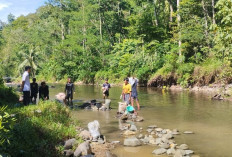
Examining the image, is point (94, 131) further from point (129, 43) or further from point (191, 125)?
point (129, 43)

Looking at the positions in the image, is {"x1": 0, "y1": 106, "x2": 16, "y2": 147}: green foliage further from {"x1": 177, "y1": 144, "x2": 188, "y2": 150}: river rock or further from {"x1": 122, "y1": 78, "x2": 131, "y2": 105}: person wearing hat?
{"x1": 122, "y1": 78, "x2": 131, "y2": 105}: person wearing hat

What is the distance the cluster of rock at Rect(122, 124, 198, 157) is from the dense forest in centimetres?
324

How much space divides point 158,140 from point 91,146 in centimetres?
209

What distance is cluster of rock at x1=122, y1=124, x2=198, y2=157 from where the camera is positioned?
23.8 feet

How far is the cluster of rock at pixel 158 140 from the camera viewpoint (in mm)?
7268

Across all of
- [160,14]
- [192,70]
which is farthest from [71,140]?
[160,14]

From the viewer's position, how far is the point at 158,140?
832 centimetres

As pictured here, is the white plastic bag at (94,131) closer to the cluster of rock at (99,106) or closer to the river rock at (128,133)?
the river rock at (128,133)

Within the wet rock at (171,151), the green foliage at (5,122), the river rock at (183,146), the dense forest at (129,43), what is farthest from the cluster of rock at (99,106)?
the green foliage at (5,122)

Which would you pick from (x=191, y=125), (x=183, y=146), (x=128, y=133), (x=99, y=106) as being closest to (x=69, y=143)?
(x=128, y=133)

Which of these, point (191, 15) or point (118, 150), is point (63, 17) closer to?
point (191, 15)

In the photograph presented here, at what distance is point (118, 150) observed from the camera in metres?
7.67

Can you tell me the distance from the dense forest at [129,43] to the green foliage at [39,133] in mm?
5062

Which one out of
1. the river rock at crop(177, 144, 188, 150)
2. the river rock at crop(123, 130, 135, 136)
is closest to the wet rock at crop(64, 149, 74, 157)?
the river rock at crop(123, 130, 135, 136)
